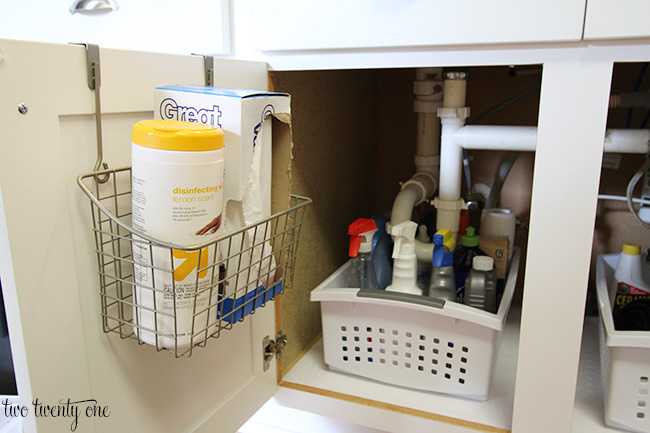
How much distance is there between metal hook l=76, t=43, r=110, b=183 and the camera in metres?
0.49

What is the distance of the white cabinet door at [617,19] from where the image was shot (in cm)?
59

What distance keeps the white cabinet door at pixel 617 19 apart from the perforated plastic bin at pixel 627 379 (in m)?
0.43

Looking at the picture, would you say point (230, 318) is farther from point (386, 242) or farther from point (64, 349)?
point (386, 242)

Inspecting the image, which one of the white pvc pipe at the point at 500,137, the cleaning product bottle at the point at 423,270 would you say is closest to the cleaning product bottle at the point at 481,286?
the cleaning product bottle at the point at 423,270

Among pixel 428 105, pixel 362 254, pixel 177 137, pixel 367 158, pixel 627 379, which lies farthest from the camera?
pixel 367 158

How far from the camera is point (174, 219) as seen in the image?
1.62 ft

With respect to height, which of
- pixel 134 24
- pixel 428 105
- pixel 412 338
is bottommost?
pixel 412 338

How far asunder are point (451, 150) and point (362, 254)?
0.87ft

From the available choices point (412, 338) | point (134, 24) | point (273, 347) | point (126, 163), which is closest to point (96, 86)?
point (126, 163)

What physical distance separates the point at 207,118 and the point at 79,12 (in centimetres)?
48

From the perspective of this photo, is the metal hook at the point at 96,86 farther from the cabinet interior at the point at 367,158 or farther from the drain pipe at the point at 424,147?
the drain pipe at the point at 424,147

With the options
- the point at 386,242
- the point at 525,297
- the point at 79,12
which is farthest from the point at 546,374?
the point at 79,12

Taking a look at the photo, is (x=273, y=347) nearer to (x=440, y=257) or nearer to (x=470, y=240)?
(x=440, y=257)

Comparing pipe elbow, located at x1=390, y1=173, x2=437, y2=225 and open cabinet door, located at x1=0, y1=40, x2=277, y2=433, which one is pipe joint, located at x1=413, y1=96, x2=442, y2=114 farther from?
open cabinet door, located at x1=0, y1=40, x2=277, y2=433
